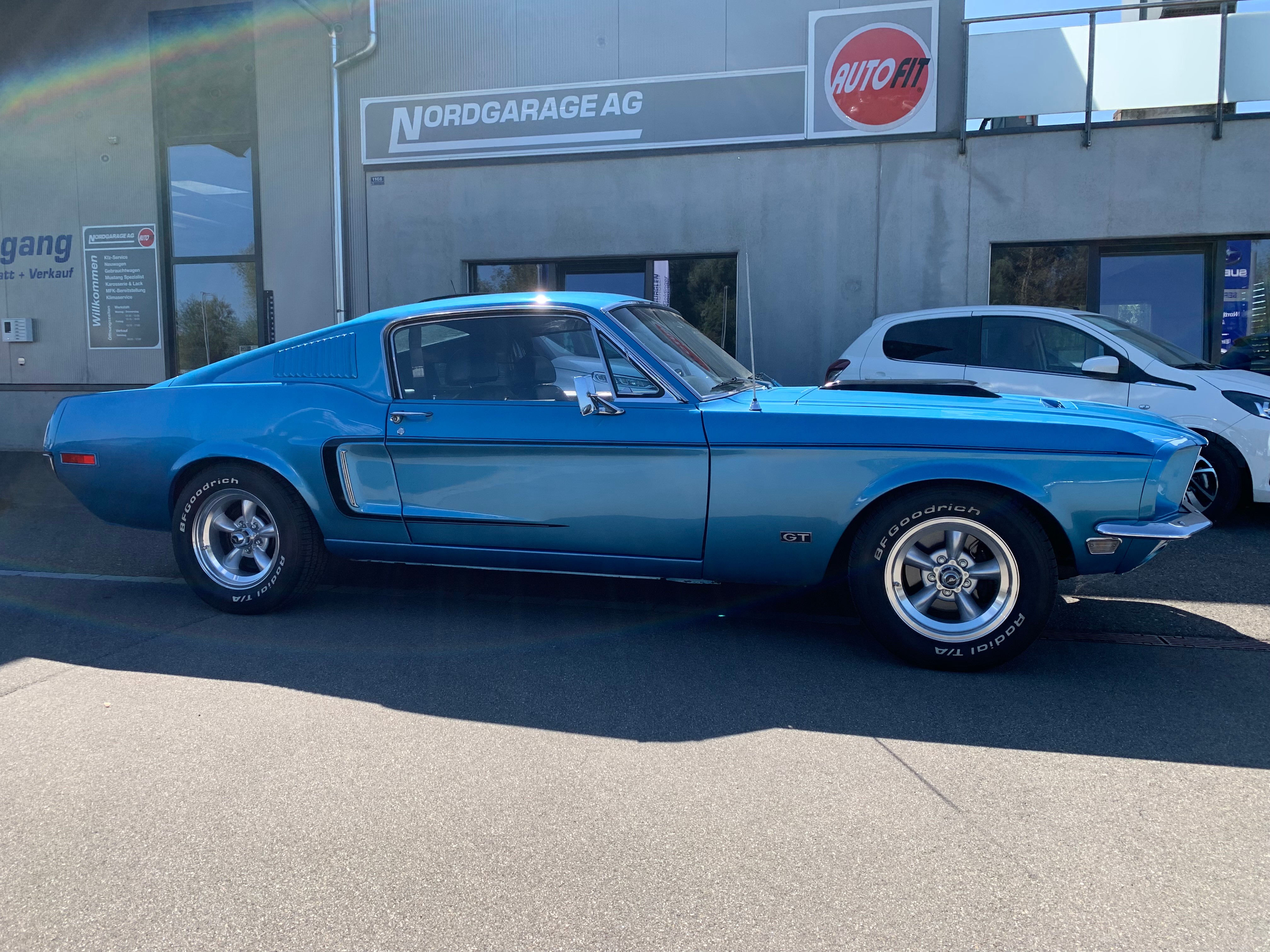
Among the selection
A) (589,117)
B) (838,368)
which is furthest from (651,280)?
(838,368)

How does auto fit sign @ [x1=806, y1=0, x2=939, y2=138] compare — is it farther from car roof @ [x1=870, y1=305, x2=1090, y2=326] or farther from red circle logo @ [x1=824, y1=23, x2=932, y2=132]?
car roof @ [x1=870, y1=305, x2=1090, y2=326]

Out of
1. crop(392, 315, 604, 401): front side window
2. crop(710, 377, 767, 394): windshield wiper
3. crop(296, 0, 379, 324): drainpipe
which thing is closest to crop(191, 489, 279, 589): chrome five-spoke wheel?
crop(392, 315, 604, 401): front side window

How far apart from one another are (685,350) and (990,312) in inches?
157

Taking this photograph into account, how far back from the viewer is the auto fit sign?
1000 cm

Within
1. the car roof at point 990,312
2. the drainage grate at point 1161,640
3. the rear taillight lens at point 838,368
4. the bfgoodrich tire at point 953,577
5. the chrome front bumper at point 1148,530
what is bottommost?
the drainage grate at point 1161,640

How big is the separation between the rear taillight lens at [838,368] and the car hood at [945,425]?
371 cm

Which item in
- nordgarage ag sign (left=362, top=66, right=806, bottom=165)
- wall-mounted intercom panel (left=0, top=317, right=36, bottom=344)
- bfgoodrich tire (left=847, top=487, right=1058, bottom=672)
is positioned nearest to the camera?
bfgoodrich tire (left=847, top=487, right=1058, bottom=672)

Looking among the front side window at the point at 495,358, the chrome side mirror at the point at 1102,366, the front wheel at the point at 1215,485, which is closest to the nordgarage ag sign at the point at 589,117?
the chrome side mirror at the point at 1102,366

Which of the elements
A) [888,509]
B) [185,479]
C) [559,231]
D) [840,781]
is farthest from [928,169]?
[840,781]

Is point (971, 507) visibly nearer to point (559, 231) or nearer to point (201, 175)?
point (559, 231)

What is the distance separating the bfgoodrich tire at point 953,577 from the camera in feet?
13.2

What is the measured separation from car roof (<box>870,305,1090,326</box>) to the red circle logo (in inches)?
108

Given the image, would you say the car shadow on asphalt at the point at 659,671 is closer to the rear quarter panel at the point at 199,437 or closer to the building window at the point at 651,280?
the rear quarter panel at the point at 199,437

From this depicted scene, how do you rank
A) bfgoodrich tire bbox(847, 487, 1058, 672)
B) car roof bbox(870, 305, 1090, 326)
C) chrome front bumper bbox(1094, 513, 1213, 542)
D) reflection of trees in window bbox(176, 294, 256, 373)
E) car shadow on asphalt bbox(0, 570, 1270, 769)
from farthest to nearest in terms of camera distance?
reflection of trees in window bbox(176, 294, 256, 373) < car roof bbox(870, 305, 1090, 326) < bfgoodrich tire bbox(847, 487, 1058, 672) < chrome front bumper bbox(1094, 513, 1213, 542) < car shadow on asphalt bbox(0, 570, 1270, 769)
